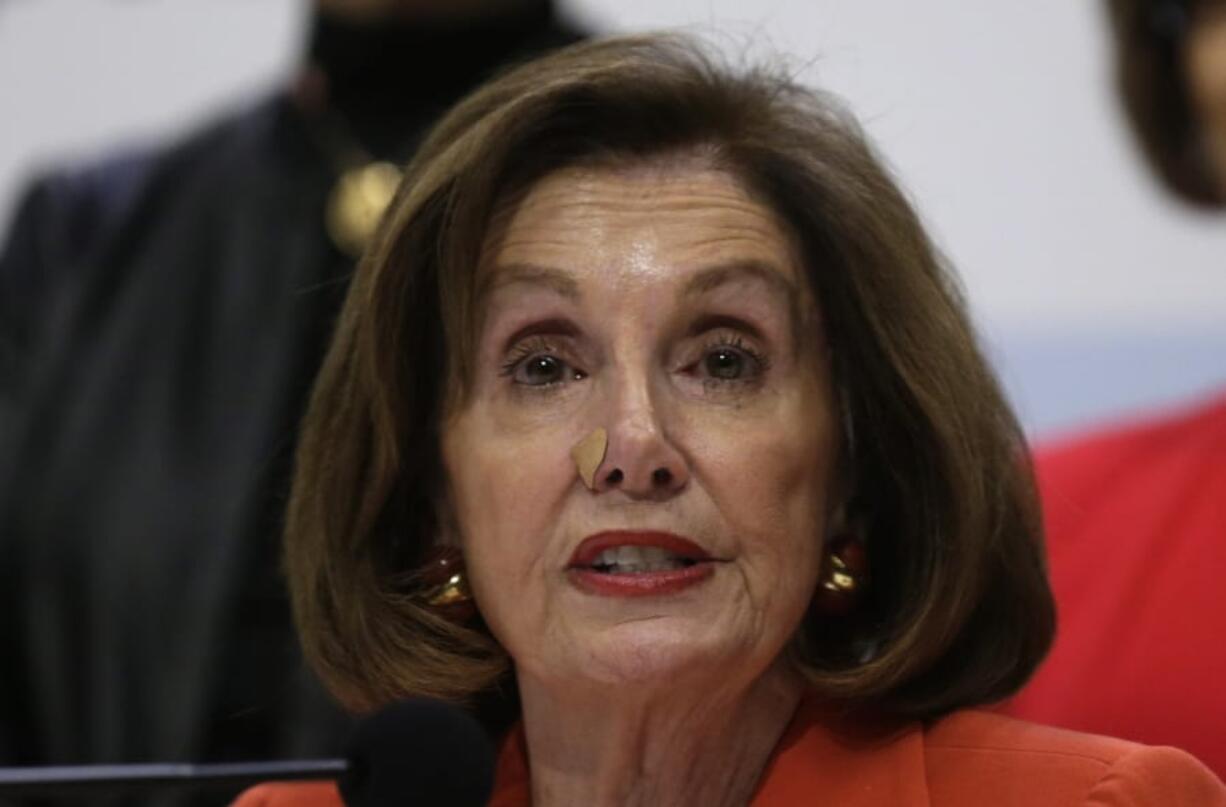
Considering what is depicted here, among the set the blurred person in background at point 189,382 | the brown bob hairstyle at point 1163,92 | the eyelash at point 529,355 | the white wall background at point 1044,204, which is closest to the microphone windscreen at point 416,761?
the eyelash at point 529,355

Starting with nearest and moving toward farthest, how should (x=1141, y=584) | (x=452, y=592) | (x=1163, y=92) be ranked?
(x=452, y=592)
(x=1141, y=584)
(x=1163, y=92)

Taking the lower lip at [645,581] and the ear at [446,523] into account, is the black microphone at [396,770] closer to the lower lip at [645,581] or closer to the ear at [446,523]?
the lower lip at [645,581]

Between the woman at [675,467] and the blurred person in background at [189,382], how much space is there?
908 millimetres

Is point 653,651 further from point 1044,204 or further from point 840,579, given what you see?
point 1044,204

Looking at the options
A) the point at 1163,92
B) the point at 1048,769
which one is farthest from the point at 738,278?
the point at 1163,92

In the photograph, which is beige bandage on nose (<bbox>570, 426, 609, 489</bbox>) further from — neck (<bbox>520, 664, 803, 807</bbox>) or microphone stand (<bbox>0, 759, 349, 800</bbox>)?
microphone stand (<bbox>0, 759, 349, 800</bbox>)

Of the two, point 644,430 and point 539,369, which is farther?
point 539,369

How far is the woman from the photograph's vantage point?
248 centimetres

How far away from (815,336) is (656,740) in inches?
17.0

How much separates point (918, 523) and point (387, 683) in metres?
0.57

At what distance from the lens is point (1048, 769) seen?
2430mm

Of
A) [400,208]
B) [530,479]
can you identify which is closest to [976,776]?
[530,479]

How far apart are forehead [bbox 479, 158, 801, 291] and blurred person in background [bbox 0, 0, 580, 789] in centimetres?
104

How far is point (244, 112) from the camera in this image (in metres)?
4.12
